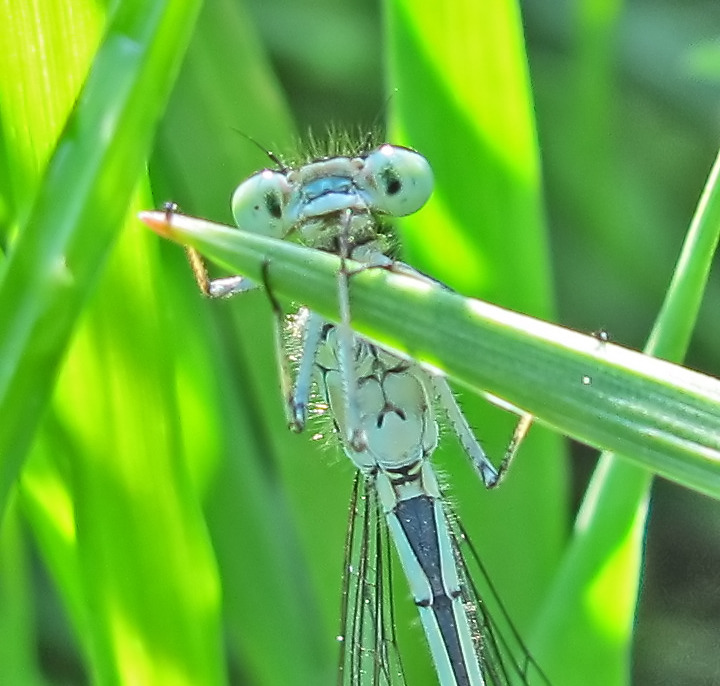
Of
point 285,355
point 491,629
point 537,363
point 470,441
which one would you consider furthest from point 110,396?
point 491,629

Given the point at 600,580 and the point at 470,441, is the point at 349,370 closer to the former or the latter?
the point at 470,441

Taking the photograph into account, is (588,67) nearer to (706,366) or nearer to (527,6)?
(527,6)

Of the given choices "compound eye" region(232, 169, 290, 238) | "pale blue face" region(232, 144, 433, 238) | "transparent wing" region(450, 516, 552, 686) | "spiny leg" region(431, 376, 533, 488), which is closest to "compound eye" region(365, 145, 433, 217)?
"pale blue face" region(232, 144, 433, 238)

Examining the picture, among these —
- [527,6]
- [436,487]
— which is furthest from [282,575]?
[527,6]

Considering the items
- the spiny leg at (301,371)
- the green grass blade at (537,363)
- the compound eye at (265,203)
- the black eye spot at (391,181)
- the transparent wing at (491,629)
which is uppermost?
the black eye spot at (391,181)

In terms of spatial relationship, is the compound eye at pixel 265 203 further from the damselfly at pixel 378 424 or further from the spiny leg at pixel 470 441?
the spiny leg at pixel 470 441

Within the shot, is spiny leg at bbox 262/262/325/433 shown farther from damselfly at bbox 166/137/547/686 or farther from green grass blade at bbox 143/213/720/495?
green grass blade at bbox 143/213/720/495

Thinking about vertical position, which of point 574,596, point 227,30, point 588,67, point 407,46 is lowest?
point 574,596

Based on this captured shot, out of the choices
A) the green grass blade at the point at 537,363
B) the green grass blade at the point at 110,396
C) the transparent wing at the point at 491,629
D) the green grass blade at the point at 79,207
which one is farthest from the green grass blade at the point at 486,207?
the green grass blade at the point at 537,363
